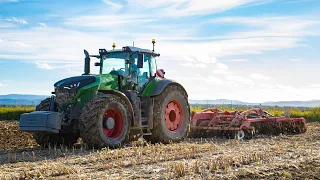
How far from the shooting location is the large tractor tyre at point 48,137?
12.5 metres

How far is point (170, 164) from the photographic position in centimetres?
848

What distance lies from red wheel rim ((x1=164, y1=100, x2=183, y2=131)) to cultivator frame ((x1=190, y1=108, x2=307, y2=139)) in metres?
1.42

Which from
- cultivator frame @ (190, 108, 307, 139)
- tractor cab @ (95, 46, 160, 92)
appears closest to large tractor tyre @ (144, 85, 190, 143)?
tractor cab @ (95, 46, 160, 92)

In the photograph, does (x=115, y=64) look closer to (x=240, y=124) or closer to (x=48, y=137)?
(x=48, y=137)

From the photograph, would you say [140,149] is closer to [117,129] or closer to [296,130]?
[117,129]

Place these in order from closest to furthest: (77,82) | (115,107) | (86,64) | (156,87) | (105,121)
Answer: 1. (105,121)
2. (115,107)
3. (77,82)
4. (156,87)
5. (86,64)

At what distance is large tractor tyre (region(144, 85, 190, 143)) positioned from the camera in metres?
13.0

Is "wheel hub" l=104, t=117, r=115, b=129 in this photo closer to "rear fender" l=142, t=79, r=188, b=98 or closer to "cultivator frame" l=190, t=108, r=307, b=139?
"rear fender" l=142, t=79, r=188, b=98

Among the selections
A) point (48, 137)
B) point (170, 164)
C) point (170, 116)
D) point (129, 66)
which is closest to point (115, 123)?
point (129, 66)

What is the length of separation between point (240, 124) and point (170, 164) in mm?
6766

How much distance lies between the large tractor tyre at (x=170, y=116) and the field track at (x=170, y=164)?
166 cm

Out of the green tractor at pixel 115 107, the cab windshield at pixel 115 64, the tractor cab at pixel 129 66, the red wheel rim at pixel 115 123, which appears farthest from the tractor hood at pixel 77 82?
the cab windshield at pixel 115 64

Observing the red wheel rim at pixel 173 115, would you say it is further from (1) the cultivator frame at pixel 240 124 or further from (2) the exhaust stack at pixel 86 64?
(2) the exhaust stack at pixel 86 64

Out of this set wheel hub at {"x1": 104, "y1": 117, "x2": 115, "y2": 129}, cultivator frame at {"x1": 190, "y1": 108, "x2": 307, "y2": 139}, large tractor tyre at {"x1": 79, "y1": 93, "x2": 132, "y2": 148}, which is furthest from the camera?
cultivator frame at {"x1": 190, "y1": 108, "x2": 307, "y2": 139}
